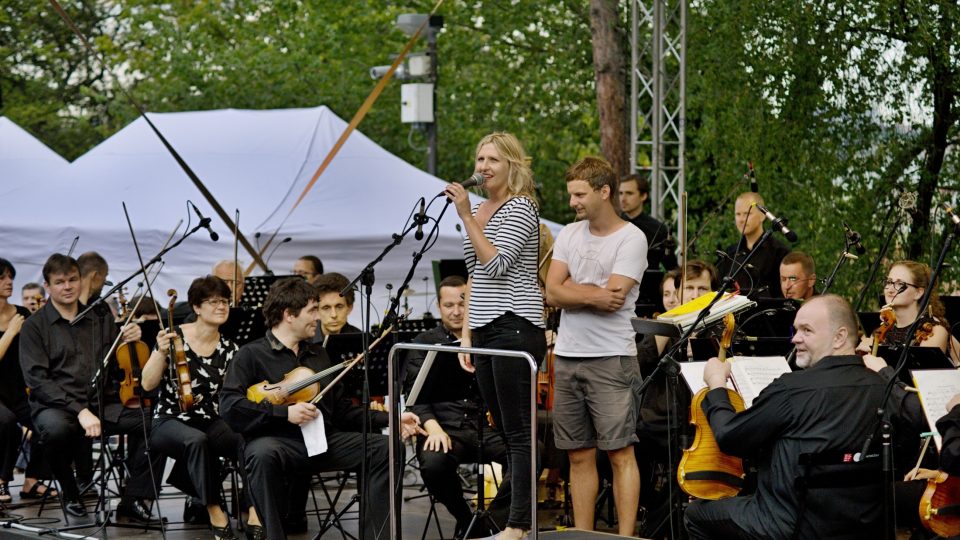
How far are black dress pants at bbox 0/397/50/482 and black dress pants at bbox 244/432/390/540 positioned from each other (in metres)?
2.44

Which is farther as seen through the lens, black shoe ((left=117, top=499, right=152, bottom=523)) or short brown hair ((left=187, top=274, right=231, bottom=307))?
black shoe ((left=117, top=499, right=152, bottom=523))

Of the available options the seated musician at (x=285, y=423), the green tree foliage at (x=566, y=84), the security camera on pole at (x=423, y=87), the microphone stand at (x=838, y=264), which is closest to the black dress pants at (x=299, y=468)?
the seated musician at (x=285, y=423)

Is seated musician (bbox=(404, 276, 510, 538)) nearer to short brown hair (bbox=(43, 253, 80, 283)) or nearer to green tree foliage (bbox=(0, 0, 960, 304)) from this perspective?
short brown hair (bbox=(43, 253, 80, 283))

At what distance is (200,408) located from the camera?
Answer: 27.3 feet

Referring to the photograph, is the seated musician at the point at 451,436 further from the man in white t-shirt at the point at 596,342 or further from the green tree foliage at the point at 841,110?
the green tree foliage at the point at 841,110

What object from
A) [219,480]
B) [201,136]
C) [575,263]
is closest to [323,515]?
[219,480]

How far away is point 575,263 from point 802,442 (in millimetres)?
1988

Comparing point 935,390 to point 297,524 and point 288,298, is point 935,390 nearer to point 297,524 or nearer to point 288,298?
point 288,298

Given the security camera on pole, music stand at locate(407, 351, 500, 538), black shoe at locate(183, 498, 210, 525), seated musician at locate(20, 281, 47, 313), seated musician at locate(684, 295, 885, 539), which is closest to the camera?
seated musician at locate(684, 295, 885, 539)

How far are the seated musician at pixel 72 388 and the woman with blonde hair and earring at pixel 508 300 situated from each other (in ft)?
9.72

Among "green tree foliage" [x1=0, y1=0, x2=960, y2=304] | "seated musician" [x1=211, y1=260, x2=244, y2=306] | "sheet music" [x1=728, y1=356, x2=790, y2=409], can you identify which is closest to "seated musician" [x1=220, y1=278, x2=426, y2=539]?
"sheet music" [x1=728, y1=356, x2=790, y2=409]

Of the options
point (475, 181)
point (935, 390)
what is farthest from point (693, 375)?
point (475, 181)

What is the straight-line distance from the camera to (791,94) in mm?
11945

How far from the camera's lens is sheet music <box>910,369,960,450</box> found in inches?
229
